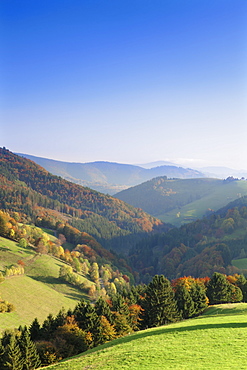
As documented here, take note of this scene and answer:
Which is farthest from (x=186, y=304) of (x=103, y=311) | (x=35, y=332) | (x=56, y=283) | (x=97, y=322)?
(x=56, y=283)

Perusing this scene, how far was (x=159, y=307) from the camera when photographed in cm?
6084

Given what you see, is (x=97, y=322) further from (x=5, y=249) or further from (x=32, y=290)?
(x=5, y=249)

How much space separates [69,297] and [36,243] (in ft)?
152

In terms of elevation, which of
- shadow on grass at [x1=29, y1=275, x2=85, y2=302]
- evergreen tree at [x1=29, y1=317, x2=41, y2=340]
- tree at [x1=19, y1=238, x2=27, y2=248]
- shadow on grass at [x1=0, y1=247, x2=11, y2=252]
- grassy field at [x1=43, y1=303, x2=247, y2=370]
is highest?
grassy field at [x1=43, y1=303, x2=247, y2=370]

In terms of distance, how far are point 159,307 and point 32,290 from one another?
190 feet

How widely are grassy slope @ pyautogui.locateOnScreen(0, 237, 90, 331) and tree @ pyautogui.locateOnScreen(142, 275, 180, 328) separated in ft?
123

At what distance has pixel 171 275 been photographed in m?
195

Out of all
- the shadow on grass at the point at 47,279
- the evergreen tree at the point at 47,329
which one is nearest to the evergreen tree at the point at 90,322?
the evergreen tree at the point at 47,329

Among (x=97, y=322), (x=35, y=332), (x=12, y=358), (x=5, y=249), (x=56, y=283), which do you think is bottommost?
(x=56, y=283)

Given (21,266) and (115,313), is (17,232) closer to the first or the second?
(21,266)

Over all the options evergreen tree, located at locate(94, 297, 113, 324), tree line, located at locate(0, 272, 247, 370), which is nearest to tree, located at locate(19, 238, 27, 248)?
tree line, located at locate(0, 272, 247, 370)

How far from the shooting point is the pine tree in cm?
4331

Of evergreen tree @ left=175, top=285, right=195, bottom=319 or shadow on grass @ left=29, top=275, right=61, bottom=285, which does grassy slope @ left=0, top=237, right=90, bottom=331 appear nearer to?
shadow on grass @ left=29, top=275, right=61, bottom=285

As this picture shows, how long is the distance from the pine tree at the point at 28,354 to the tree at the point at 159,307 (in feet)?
85.7
